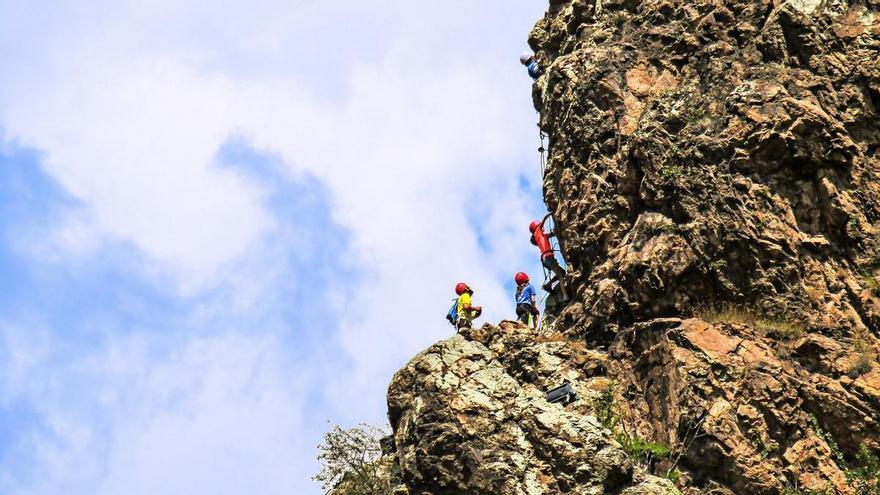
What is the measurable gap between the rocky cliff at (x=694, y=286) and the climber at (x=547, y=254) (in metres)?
1.02

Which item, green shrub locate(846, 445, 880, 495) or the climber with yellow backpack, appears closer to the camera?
green shrub locate(846, 445, 880, 495)

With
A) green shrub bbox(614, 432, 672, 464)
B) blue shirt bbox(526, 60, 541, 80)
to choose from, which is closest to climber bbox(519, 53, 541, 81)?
blue shirt bbox(526, 60, 541, 80)

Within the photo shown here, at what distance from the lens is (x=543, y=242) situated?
1109 inches

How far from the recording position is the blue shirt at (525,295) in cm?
2703

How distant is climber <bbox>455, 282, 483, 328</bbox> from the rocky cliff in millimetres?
2782

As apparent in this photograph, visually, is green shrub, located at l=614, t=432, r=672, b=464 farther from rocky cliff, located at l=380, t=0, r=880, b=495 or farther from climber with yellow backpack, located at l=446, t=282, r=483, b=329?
climber with yellow backpack, located at l=446, t=282, r=483, b=329

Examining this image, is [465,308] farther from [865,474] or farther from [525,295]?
[865,474]

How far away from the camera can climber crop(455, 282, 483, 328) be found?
27438 mm

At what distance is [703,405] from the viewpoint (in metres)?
20.9

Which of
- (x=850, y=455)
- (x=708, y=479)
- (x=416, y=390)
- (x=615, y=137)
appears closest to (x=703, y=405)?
(x=708, y=479)

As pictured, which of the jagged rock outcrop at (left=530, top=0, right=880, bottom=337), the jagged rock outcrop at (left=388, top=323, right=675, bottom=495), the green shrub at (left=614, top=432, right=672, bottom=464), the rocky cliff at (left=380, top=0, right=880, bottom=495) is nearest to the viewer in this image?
the jagged rock outcrop at (left=388, top=323, right=675, bottom=495)

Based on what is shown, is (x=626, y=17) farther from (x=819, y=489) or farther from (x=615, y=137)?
(x=819, y=489)

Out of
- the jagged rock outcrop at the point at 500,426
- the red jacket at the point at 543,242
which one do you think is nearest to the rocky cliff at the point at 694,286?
the jagged rock outcrop at the point at 500,426

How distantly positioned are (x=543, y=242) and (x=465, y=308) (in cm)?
254
